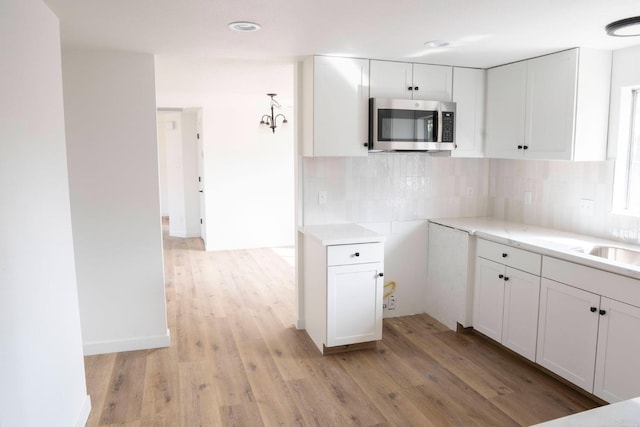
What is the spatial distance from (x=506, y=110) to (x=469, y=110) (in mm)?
311

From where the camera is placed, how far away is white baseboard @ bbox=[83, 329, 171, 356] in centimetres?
354

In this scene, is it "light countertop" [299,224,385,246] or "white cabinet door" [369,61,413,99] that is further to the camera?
"white cabinet door" [369,61,413,99]

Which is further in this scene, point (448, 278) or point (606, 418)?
point (448, 278)

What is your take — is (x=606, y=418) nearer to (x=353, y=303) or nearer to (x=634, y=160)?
(x=353, y=303)

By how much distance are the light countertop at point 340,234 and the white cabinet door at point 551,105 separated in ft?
4.66

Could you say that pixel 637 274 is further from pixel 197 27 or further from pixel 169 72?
pixel 169 72

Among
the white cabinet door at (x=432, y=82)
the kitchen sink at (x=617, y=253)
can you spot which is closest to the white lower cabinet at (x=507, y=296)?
the kitchen sink at (x=617, y=253)

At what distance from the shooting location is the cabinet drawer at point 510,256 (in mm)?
3172

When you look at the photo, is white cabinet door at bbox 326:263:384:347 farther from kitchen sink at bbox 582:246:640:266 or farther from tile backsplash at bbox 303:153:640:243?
kitchen sink at bbox 582:246:640:266

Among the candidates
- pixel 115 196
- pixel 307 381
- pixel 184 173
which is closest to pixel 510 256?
pixel 307 381

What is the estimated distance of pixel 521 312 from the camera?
331cm

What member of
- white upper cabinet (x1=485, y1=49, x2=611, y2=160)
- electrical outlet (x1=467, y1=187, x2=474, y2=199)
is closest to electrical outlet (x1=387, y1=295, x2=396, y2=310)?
electrical outlet (x1=467, y1=187, x2=474, y2=199)

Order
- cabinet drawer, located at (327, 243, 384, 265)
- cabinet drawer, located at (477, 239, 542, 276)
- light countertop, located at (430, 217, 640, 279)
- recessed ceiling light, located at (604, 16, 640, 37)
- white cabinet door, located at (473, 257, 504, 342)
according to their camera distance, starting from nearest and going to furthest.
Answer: recessed ceiling light, located at (604, 16, 640, 37)
light countertop, located at (430, 217, 640, 279)
cabinet drawer, located at (477, 239, 542, 276)
cabinet drawer, located at (327, 243, 384, 265)
white cabinet door, located at (473, 257, 504, 342)

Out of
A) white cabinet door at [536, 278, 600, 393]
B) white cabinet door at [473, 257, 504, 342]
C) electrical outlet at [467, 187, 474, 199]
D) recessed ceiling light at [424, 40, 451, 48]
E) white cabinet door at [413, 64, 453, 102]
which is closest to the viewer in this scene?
white cabinet door at [536, 278, 600, 393]
